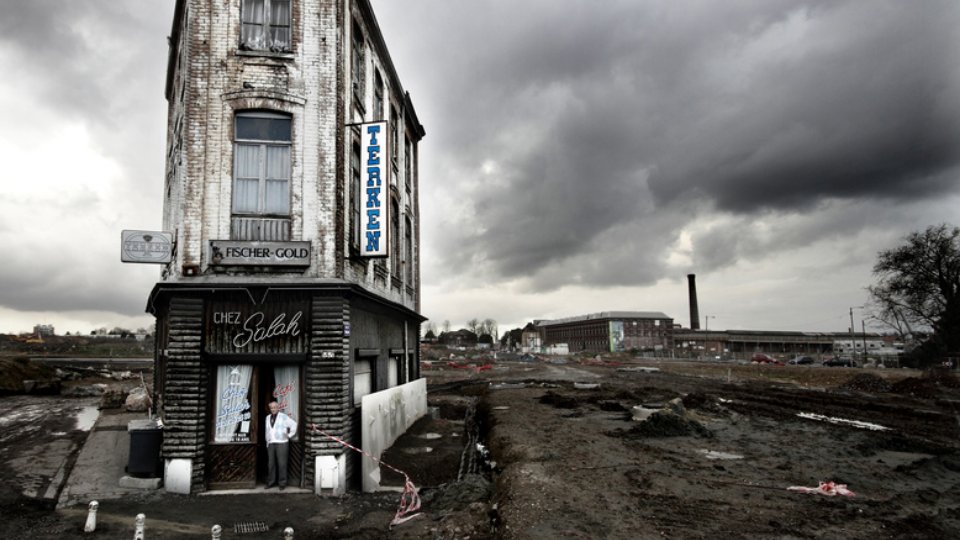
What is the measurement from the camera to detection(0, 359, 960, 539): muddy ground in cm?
779

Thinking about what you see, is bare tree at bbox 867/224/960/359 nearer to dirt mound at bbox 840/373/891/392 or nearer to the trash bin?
dirt mound at bbox 840/373/891/392

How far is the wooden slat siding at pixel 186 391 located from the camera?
33.0 feet

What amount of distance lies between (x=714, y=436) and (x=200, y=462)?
13.7 metres

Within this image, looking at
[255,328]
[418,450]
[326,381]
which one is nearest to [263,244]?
[255,328]

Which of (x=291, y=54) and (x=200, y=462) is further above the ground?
(x=291, y=54)

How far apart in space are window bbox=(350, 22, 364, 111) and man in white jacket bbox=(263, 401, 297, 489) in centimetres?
773

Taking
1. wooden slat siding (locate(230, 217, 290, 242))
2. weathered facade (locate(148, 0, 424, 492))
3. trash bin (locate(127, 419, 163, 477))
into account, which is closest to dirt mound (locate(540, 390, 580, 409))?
weathered facade (locate(148, 0, 424, 492))

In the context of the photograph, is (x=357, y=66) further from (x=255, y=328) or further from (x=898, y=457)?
(x=898, y=457)

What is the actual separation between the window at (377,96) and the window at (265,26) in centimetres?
423

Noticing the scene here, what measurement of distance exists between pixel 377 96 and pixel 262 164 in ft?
20.3

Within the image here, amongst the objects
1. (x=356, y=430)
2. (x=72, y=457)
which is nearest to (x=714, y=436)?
(x=356, y=430)

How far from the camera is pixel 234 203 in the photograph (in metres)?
11.2

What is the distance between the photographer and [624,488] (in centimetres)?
970

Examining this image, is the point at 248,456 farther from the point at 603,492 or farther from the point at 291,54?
the point at 291,54
